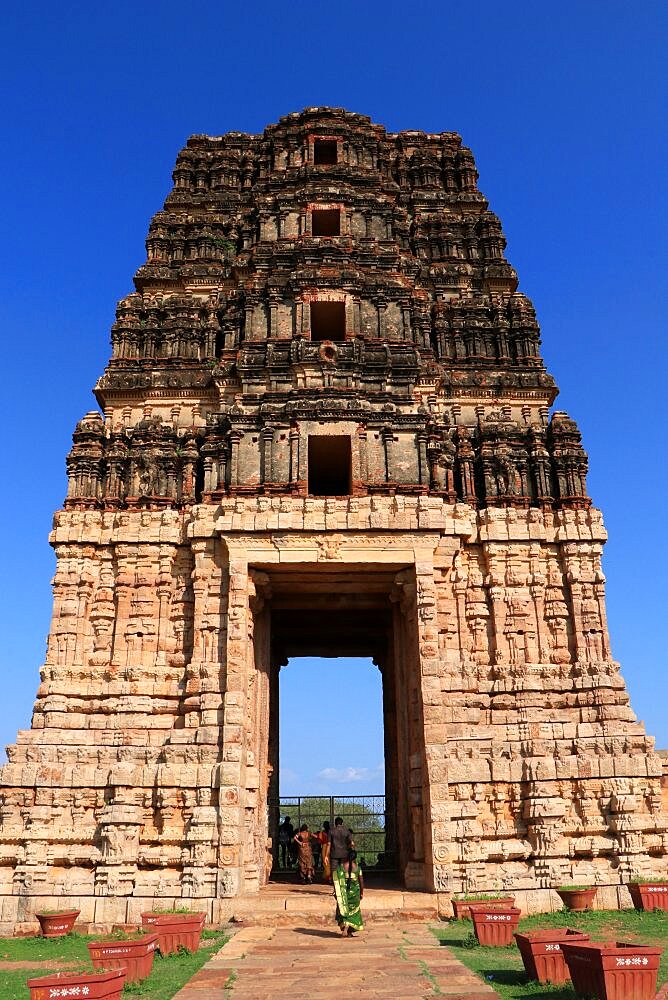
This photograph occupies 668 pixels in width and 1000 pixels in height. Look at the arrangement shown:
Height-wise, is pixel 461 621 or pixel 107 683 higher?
pixel 461 621

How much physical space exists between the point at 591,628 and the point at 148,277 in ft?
48.5

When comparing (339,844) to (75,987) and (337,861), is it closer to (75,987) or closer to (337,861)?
(337,861)

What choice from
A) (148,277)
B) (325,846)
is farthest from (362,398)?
(325,846)

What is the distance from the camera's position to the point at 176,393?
A: 1958 centimetres

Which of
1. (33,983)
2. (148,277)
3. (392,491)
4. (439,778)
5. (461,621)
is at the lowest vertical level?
(33,983)

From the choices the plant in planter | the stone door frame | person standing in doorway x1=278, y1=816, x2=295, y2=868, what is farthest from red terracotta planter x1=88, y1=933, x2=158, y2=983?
person standing in doorway x1=278, y1=816, x2=295, y2=868

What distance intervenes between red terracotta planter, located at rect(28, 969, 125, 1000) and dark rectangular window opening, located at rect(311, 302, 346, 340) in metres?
15.7

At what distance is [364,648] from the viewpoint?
Result: 23.3 meters

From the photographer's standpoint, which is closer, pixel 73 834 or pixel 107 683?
pixel 73 834

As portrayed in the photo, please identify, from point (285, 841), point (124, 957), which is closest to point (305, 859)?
point (285, 841)

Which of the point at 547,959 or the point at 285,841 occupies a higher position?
the point at 285,841

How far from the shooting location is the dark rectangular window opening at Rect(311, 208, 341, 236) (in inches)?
873

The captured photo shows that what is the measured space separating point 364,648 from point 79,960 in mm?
13001

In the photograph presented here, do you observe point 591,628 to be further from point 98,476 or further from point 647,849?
point 98,476
